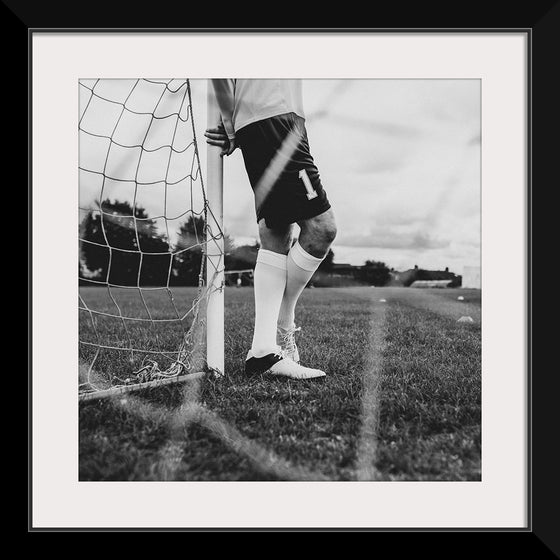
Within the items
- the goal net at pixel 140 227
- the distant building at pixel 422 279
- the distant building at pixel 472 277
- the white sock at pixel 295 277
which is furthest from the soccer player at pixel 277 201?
the distant building at pixel 472 277

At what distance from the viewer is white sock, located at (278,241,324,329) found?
157 cm

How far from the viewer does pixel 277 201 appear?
4.88 feet

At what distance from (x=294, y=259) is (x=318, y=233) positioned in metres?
0.15

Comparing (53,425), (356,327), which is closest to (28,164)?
(53,425)

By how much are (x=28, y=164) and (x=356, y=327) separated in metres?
1.14

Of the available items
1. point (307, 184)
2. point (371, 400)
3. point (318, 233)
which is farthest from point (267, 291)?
point (371, 400)

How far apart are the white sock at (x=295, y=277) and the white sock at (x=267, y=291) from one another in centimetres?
3

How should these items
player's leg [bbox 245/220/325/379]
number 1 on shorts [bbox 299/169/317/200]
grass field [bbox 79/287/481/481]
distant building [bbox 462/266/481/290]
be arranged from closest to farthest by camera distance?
grass field [bbox 79/287/481/481] < distant building [bbox 462/266/481/290] < number 1 on shorts [bbox 299/169/317/200] < player's leg [bbox 245/220/325/379]

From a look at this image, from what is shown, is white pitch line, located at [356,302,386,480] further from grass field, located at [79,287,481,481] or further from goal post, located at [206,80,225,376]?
goal post, located at [206,80,225,376]

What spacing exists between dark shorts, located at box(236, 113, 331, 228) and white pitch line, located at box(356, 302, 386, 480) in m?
0.44

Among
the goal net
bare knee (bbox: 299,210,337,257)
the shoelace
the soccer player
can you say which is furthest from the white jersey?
the shoelace

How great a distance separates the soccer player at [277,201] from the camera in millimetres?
1404
